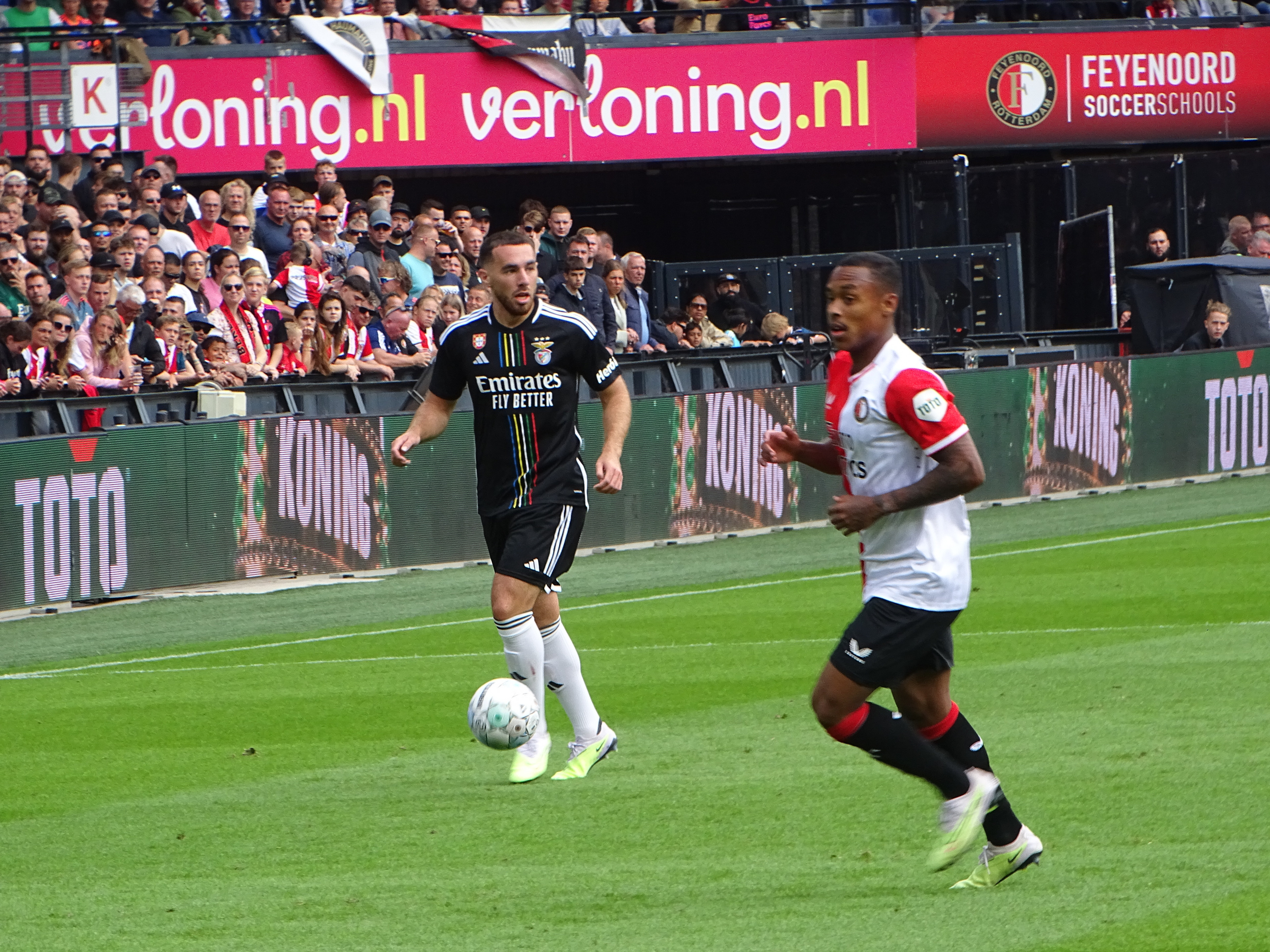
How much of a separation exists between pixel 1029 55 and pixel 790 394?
11575mm

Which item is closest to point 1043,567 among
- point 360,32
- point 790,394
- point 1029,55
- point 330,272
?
point 790,394

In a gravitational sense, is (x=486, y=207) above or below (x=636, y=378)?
above

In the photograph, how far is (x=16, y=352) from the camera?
635 inches

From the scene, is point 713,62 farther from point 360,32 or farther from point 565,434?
point 565,434

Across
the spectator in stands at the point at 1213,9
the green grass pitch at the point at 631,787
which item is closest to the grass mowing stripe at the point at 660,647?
the green grass pitch at the point at 631,787

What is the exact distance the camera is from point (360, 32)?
26016 millimetres

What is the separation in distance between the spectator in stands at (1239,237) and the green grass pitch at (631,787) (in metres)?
14.8

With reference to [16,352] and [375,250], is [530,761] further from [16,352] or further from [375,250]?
[375,250]

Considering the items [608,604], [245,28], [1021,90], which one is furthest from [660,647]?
[1021,90]

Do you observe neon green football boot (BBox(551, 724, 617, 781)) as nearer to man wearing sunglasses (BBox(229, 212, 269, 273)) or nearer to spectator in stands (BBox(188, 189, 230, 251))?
man wearing sunglasses (BBox(229, 212, 269, 273))

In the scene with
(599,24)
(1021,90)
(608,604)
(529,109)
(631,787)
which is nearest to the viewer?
(631,787)

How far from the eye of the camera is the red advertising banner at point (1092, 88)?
96.8ft

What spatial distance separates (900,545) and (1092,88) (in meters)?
25.8

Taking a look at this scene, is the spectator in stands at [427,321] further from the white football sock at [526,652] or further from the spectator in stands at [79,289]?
the white football sock at [526,652]
